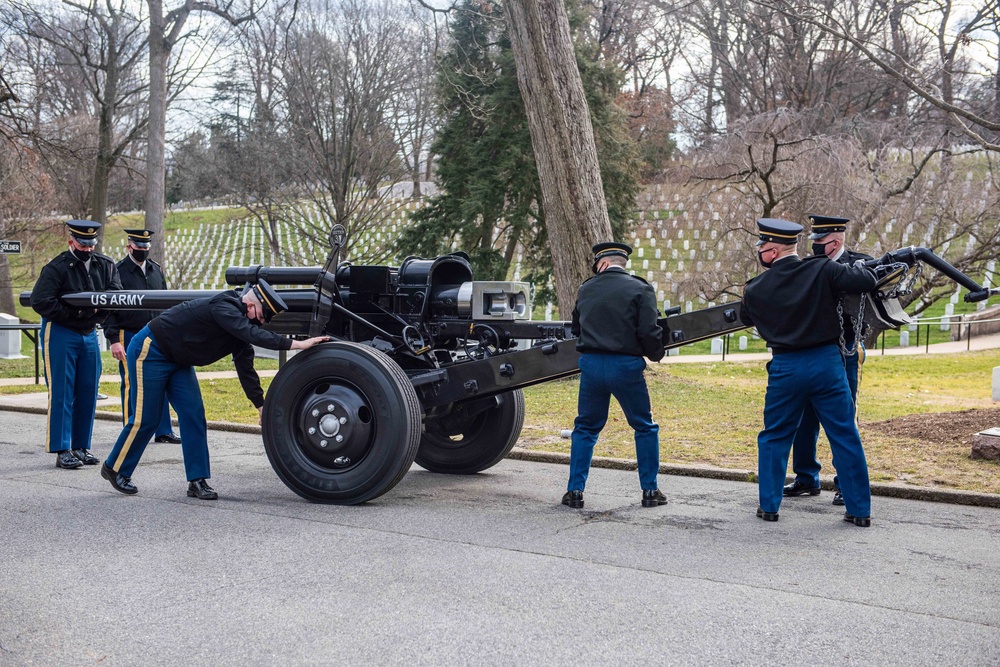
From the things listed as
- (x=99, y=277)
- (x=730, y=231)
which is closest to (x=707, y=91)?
(x=730, y=231)

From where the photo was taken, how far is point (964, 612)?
184 inches

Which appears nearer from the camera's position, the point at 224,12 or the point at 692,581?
the point at 692,581

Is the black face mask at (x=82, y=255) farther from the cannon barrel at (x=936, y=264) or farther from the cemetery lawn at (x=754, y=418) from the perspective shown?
the cannon barrel at (x=936, y=264)

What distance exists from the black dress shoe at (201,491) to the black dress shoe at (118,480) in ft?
1.47

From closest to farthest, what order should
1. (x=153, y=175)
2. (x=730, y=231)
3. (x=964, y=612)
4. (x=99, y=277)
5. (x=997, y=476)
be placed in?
(x=964, y=612) < (x=997, y=476) < (x=99, y=277) < (x=153, y=175) < (x=730, y=231)

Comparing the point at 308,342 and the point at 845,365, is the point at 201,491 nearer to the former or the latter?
the point at 308,342

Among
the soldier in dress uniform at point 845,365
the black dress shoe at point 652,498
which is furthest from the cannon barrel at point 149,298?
the soldier in dress uniform at point 845,365

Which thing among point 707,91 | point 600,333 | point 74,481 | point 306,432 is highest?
point 707,91

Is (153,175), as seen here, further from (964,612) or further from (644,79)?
(644,79)

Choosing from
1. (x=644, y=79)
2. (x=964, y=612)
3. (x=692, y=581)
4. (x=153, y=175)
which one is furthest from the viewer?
(x=644, y=79)

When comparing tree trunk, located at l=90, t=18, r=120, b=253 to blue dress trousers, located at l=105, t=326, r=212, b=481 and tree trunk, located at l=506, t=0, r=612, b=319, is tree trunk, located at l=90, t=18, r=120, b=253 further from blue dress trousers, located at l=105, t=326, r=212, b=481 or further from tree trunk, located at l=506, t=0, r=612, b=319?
blue dress trousers, located at l=105, t=326, r=212, b=481

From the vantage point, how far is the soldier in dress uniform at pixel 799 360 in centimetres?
636

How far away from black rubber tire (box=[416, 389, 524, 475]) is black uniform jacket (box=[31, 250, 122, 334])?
10.3 ft

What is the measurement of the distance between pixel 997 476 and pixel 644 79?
4247 centimetres
